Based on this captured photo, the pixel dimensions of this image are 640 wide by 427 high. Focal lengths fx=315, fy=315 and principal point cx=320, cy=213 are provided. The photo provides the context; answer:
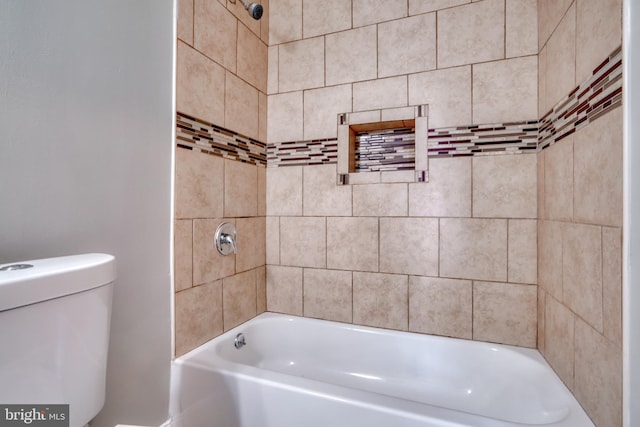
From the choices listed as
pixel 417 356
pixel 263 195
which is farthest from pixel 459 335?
pixel 263 195

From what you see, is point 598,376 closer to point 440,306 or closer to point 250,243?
point 440,306

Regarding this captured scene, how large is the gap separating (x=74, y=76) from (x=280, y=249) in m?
1.35

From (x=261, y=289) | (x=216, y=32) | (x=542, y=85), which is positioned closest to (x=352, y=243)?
(x=261, y=289)

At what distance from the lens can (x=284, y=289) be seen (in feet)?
6.70

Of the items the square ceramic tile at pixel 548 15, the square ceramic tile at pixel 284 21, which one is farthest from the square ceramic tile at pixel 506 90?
the square ceramic tile at pixel 284 21

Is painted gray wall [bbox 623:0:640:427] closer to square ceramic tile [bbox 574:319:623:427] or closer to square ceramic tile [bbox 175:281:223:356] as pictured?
square ceramic tile [bbox 574:319:623:427]

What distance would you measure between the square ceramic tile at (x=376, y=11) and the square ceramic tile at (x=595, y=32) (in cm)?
92

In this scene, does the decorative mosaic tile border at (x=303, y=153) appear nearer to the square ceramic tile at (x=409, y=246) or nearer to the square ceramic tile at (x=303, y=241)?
the square ceramic tile at (x=303, y=241)

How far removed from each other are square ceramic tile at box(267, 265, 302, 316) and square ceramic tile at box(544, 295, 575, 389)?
129 cm

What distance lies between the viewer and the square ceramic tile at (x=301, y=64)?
1.97 meters

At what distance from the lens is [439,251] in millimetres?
1713

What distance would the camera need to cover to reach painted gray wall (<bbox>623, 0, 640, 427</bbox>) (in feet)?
2.61

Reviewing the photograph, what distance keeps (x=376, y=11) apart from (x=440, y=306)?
1723 mm

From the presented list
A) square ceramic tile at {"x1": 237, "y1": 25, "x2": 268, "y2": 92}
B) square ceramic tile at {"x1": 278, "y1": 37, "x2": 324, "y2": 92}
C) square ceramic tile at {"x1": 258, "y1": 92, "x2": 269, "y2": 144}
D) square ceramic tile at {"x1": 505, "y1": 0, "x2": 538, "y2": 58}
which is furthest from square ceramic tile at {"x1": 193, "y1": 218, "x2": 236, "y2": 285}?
square ceramic tile at {"x1": 505, "y1": 0, "x2": 538, "y2": 58}
